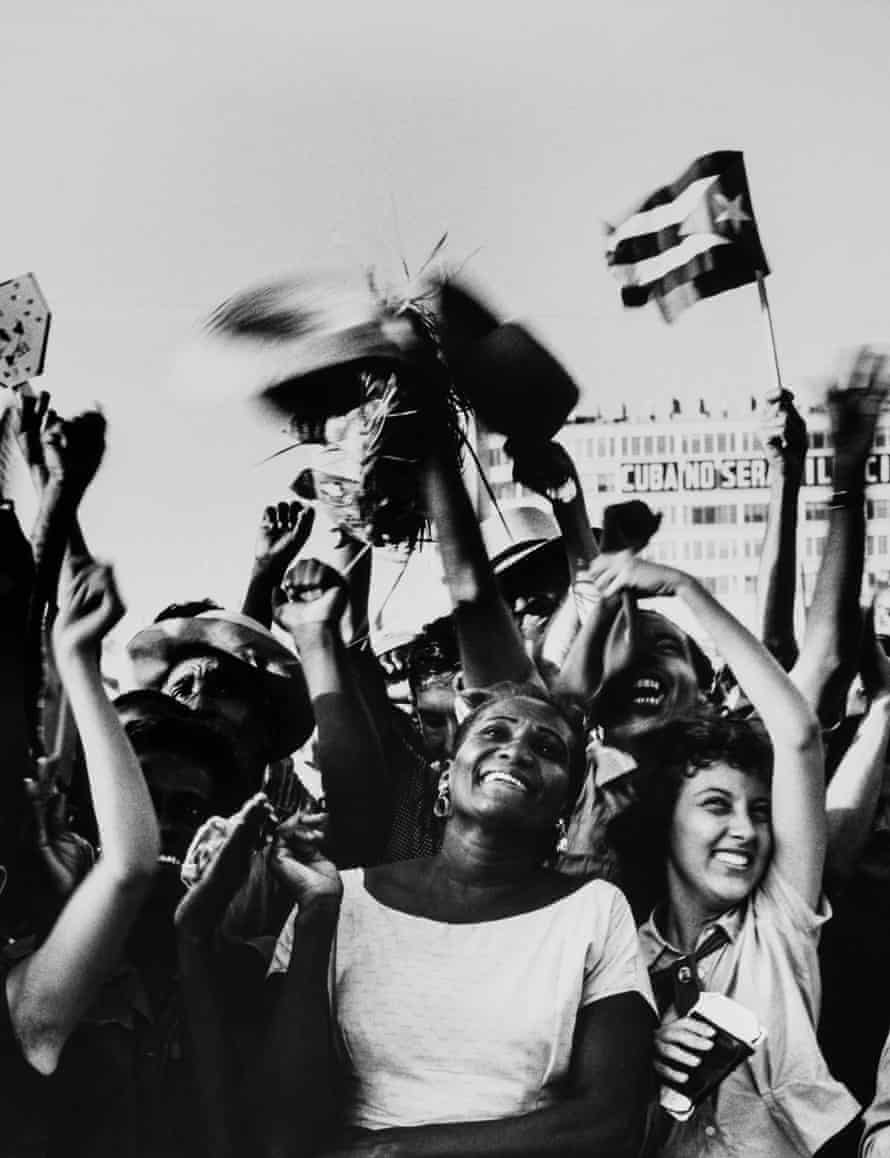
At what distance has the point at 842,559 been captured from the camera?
3.29 metres

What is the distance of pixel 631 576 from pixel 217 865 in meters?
1.05

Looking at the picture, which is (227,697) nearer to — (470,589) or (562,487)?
(470,589)

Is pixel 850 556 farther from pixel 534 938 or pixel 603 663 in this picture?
pixel 534 938

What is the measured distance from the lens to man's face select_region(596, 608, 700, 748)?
3266 mm

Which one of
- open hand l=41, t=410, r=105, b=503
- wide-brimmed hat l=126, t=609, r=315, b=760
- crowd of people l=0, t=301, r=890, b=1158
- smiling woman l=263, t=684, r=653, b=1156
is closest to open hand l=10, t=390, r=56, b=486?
open hand l=41, t=410, r=105, b=503

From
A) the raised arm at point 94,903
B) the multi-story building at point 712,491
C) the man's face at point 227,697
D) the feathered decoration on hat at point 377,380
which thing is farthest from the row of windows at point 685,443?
the raised arm at point 94,903

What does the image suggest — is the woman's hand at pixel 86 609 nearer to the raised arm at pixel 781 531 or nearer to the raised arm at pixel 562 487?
the raised arm at pixel 562 487

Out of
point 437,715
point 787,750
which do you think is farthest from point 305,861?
point 787,750

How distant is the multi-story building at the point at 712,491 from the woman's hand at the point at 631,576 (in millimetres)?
51

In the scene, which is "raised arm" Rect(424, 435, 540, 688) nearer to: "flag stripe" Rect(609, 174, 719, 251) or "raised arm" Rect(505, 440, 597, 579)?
"raised arm" Rect(505, 440, 597, 579)

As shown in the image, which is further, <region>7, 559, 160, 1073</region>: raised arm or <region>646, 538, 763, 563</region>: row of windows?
<region>646, 538, 763, 563</region>: row of windows

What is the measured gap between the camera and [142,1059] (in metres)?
3.14

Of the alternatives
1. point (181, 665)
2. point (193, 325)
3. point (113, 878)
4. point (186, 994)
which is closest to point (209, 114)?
point (193, 325)

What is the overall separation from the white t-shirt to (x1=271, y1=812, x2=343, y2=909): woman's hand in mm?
123
